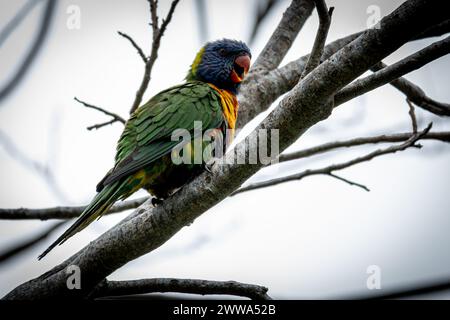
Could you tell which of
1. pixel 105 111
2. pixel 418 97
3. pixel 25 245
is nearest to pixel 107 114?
pixel 105 111

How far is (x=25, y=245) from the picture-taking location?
333 centimetres

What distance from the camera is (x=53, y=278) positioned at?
2.90 meters

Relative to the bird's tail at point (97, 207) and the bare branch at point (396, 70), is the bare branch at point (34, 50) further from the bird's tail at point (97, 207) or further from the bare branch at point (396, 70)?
the bare branch at point (396, 70)

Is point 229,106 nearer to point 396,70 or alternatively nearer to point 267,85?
point 267,85

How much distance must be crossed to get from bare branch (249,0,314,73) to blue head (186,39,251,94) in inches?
7.4

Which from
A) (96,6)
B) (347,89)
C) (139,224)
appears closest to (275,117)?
(347,89)

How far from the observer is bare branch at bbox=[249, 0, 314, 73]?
4852 millimetres

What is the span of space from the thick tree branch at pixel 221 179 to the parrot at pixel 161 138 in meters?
0.30

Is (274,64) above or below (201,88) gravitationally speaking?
above

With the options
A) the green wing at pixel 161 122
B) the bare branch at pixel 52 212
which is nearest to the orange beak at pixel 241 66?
the green wing at pixel 161 122

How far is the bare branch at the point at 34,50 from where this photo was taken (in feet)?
9.55

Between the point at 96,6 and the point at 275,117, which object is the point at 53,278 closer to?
the point at 275,117
